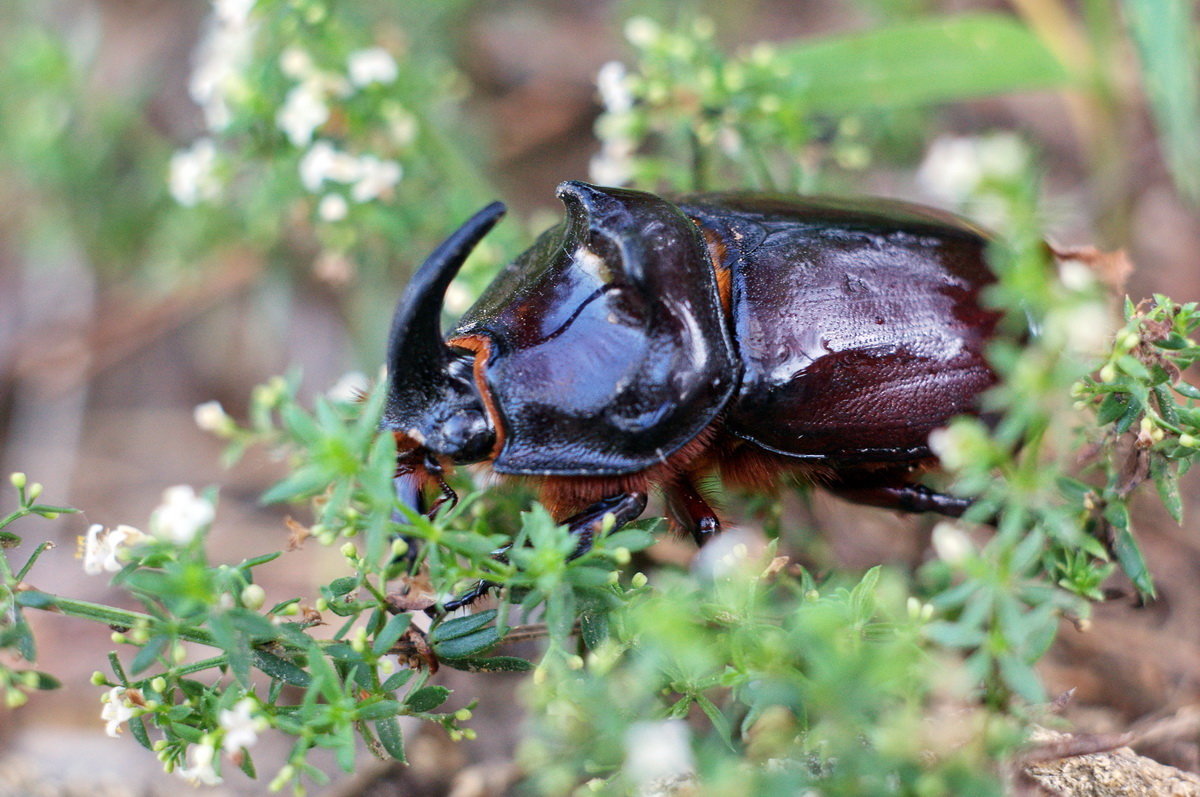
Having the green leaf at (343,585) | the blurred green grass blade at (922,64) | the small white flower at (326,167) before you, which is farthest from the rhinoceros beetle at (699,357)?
the blurred green grass blade at (922,64)

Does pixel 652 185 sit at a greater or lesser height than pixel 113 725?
greater

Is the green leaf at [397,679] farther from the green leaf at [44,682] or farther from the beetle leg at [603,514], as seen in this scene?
the green leaf at [44,682]

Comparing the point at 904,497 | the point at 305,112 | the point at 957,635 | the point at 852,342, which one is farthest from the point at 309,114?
the point at 957,635

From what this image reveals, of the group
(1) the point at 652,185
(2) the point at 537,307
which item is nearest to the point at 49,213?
(1) the point at 652,185

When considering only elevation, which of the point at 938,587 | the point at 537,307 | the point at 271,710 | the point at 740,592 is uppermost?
the point at 537,307

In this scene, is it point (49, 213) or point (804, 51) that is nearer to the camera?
point (804, 51)

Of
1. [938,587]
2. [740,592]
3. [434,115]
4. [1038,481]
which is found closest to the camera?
[1038,481]

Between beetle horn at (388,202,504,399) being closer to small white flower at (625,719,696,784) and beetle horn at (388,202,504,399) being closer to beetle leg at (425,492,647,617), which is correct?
beetle leg at (425,492,647,617)

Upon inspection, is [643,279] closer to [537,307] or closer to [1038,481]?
[537,307]
